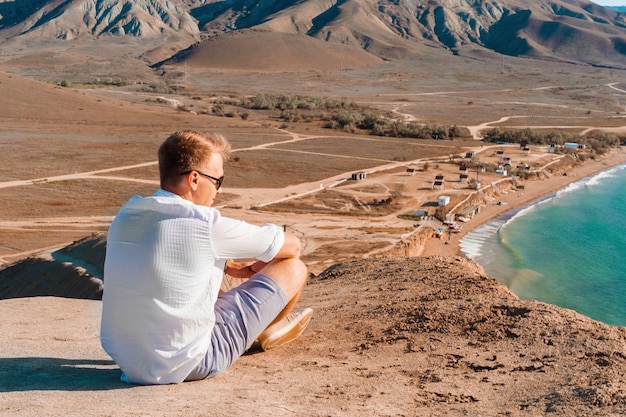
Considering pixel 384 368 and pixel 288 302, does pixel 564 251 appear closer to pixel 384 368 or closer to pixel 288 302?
pixel 384 368

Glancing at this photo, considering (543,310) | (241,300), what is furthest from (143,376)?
(543,310)

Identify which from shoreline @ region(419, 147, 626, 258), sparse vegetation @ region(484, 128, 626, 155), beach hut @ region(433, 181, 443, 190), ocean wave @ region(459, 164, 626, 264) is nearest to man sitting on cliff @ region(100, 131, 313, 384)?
shoreline @ region(419, 147, 626, 258)

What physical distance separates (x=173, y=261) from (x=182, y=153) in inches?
29.0

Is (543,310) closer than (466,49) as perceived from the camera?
Yes

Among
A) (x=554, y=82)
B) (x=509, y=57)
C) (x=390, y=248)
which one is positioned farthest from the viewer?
(x=509, y=57)

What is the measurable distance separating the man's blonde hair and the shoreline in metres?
25.5

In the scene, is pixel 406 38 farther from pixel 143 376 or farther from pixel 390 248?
pixel 143 376

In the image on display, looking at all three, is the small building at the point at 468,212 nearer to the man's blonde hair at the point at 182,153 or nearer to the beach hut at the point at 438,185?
the beach hut at the point at 438,185

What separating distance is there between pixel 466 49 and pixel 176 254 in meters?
191

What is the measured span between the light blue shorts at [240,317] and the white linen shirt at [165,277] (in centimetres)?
28

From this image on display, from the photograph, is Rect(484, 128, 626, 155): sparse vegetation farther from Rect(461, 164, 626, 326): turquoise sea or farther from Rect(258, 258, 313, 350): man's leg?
Rect(258, 258, 313, 350): man's leg

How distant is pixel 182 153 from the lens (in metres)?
4.60

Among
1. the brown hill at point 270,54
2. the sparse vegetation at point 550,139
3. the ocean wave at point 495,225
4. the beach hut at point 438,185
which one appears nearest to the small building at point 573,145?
the sparse vegetation at point 550,139

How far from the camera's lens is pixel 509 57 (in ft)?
584
